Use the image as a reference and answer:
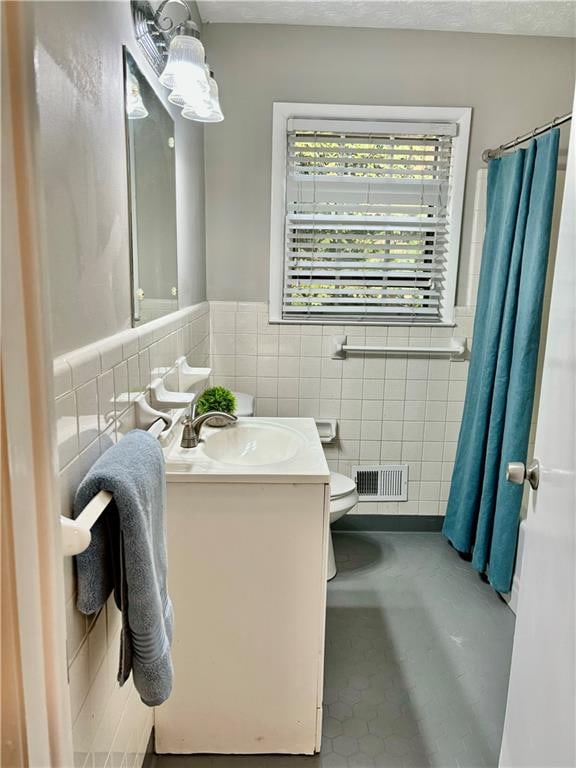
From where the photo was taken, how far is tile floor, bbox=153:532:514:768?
1503 mm

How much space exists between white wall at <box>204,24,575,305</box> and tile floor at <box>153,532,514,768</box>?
1.85 m

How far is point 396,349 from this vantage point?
2.62m

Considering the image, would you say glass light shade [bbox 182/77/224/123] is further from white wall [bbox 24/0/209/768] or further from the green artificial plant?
the green artificial plant

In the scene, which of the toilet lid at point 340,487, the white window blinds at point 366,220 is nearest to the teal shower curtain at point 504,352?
the white window blinds at point 366,220

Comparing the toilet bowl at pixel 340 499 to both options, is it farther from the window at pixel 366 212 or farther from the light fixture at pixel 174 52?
the light fixture at pixel 174 52

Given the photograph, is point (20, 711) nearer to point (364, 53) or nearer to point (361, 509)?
point (361, 509)

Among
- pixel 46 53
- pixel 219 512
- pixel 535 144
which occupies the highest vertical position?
pixel 535 144

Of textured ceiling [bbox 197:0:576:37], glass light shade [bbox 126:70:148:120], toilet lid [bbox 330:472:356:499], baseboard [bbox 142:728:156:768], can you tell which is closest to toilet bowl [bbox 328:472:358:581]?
toilet lid [bbox 330:472:356:499]

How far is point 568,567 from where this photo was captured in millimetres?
950

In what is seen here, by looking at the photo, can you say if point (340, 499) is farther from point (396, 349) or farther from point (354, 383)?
point (396, 349)

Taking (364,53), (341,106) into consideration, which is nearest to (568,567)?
(341,106)

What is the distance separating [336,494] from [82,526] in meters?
1.61

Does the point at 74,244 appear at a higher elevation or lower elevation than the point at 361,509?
higher

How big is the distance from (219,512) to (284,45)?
2.17m
